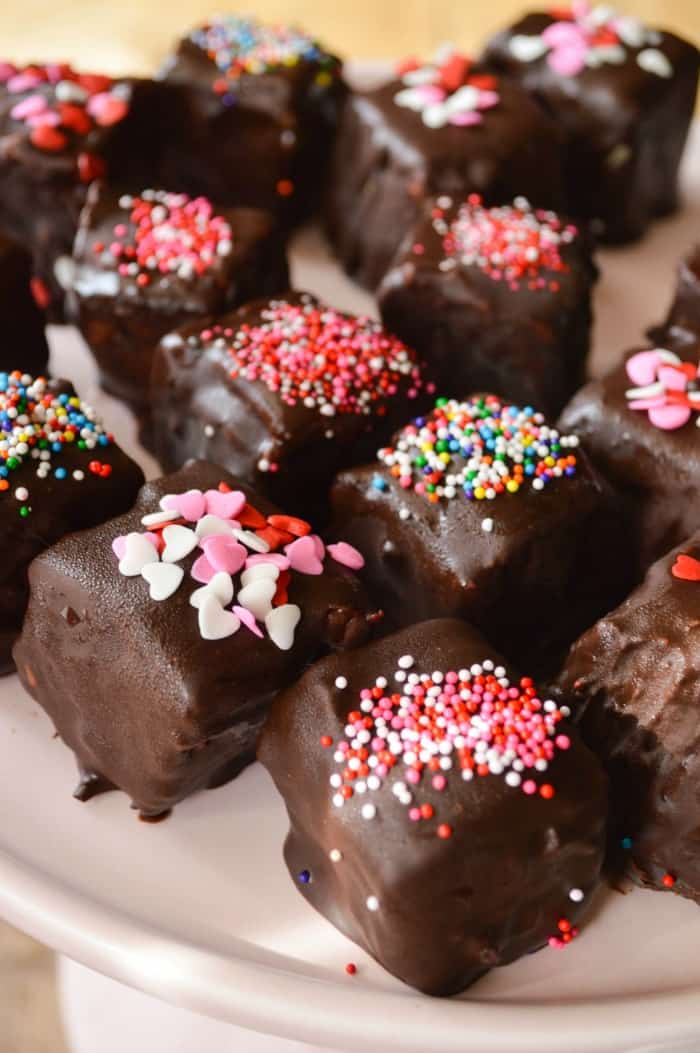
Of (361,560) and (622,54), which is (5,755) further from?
(622,54)

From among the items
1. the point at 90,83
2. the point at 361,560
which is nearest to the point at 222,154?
the point at 90,83

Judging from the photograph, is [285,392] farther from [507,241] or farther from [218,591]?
[507,241]

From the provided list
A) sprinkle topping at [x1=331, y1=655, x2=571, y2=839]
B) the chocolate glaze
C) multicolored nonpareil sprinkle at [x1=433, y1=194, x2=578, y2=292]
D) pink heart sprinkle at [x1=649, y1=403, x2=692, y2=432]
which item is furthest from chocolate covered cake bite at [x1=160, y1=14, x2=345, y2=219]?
sprinkle topping at [x1=331, y1=655, x2=571, y2=839]

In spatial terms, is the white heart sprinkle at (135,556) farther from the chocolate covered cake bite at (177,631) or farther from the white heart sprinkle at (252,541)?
the white heart sprinkle at (252,541)

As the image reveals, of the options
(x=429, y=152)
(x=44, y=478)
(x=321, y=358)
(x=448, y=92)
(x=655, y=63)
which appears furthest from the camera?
(x=655, y=63)

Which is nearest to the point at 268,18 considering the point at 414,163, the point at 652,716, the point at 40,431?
the point at 414,163

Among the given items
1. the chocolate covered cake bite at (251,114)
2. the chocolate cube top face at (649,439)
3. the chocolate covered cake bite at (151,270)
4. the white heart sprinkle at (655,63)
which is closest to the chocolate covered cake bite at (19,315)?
the chocolate covered cake bite at (151,270)
